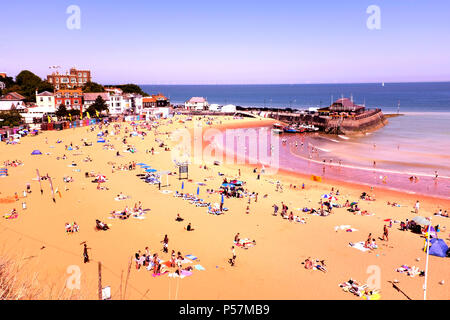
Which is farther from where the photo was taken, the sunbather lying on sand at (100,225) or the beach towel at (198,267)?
the sunbather lying on sand at (100,225)

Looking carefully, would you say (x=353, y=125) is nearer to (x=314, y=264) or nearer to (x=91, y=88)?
(x=314, y=264)

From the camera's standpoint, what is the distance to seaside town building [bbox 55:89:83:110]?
78.6 metres

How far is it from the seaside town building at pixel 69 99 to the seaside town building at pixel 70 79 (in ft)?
138

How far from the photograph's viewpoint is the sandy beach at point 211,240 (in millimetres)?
13125

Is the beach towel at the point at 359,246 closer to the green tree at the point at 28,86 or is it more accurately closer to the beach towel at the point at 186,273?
the beach towel at the point at 186,273

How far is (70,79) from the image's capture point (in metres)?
127

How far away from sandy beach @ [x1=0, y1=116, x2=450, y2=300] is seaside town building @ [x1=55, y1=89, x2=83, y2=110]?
53302mm

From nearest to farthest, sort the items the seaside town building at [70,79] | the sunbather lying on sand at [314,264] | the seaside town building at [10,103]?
the sunbather lying on sand at [314,264], the seaside town building at [10,103], the seaside town building at [70,79]

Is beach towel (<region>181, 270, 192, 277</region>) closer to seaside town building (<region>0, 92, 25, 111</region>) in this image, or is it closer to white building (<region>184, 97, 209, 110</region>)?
seaside town building (<region>0, 92, 25, 111</region>)

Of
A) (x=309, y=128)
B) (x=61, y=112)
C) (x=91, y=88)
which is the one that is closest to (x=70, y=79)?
(x=91, y=88)

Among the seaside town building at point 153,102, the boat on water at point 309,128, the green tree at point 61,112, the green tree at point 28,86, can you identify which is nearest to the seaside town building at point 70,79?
the green tree at point 28,86

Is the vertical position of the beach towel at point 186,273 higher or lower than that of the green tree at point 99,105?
lower
